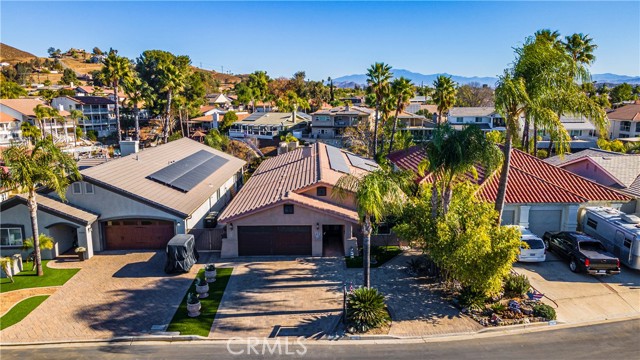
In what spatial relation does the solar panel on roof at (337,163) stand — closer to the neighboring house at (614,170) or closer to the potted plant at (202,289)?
the potted plant at (202,289)

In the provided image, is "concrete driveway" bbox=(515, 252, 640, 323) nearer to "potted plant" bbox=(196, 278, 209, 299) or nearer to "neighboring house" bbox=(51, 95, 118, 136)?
"potted plant" bbox=(196, 278, 209, 299)

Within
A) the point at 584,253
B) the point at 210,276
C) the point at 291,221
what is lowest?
the point at 210,276

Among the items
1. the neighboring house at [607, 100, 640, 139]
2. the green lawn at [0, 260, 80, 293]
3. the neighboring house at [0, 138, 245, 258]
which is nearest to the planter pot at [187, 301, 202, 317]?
the neighboring house at [0, 138, 245, 258]

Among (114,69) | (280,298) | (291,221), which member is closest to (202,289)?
(280,298)

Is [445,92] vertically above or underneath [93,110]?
above

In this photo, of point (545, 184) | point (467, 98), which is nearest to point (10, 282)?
point (545, 184)

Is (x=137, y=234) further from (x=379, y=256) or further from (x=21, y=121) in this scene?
(x=21, y=121)

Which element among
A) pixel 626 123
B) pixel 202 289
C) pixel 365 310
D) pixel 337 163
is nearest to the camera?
pixel 365 310
